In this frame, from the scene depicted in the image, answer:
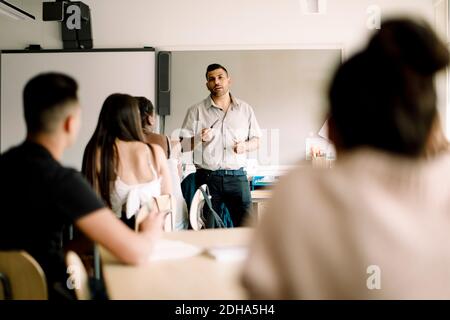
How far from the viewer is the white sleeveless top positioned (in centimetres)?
208

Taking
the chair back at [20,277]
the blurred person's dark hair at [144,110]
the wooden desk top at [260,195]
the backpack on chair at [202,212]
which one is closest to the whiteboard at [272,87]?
the wooden desk top at [260,195]

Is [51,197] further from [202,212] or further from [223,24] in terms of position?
[223,24]

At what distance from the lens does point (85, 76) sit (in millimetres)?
4781

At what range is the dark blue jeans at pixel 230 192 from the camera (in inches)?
134

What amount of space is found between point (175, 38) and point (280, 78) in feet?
3.67

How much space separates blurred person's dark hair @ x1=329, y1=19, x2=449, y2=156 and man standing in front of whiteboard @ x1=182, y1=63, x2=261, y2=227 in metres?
2.67

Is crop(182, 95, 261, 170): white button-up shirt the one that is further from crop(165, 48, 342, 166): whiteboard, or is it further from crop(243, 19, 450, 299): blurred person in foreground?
crop(243, 19, 450, 299): blurred person in foreground

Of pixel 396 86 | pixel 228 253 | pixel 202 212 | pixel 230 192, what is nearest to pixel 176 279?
pixel 228 253

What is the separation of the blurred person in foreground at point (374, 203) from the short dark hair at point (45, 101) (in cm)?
84

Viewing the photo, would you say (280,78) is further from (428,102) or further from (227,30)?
(428,102)

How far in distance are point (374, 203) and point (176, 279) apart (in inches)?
25.3

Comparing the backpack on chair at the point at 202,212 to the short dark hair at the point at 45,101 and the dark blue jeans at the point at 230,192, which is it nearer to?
the dark blue jeans at the point at 230,192
